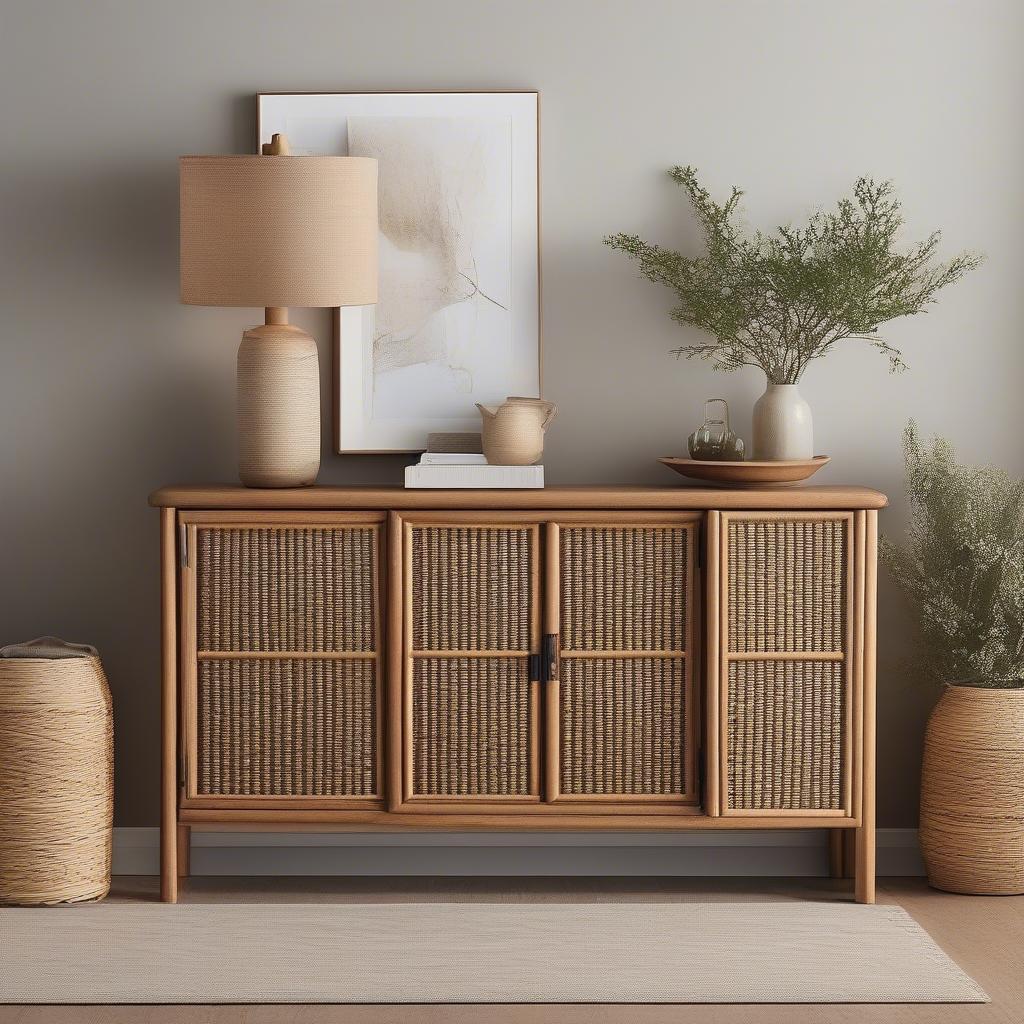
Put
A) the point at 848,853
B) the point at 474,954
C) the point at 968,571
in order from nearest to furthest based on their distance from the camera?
the point at 474,954, the point at 968,571, the point at 848,853

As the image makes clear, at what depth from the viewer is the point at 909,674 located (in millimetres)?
3213

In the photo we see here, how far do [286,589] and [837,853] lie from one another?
61.1 inches

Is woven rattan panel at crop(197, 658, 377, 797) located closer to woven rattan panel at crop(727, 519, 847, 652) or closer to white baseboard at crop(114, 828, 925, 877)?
white baseboard at crop(114, 828, 925, 877)

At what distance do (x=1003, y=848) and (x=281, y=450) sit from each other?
76.6 inches

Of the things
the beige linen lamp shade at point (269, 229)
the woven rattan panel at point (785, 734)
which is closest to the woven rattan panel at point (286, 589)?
the beige linen lamp shade at point (269, 229)

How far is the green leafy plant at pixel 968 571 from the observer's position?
2.98m

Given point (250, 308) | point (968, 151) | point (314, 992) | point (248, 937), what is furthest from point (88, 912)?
point (968, 151)

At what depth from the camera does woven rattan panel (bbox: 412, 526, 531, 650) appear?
2865 mm

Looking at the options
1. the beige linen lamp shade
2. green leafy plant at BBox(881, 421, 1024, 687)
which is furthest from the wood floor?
the beige linen lamp shade

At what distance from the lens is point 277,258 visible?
2.85 meters

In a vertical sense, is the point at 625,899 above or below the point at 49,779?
below

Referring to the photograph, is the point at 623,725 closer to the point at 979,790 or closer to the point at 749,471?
the point at 749,471

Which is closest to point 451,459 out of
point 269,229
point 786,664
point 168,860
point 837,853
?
point 269,229

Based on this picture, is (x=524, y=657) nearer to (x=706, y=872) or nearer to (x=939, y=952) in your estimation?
(x=706, y=872)
